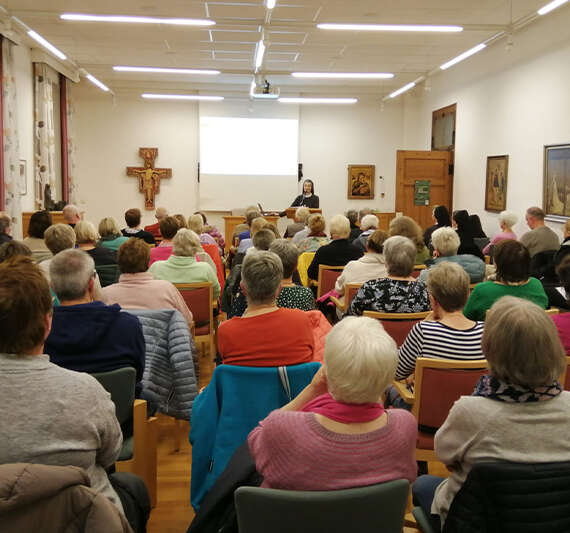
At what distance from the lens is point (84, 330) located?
8.46 ft

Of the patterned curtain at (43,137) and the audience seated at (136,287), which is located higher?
the patterned curtain at (43,137)

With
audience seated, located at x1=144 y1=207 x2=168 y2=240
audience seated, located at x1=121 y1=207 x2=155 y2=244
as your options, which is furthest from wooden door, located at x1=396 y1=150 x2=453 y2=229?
audience seated, located at x1=121 y1=207 x2=155 y2=244

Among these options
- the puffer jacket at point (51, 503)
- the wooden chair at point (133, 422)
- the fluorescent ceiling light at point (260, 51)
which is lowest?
the wooden chair at point (133, 422)

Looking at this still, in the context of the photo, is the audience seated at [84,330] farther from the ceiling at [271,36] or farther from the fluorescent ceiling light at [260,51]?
the fluorescent ceiling light at [260,51]

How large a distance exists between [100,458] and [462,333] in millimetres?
1671

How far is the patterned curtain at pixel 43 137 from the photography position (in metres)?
11.5

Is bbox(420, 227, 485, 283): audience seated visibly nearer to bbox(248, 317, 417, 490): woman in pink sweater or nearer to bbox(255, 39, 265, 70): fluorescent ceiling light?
bbox(248, 317, 417, 490): woman in pink sweater

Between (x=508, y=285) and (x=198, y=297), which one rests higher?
(x=508, y=285)

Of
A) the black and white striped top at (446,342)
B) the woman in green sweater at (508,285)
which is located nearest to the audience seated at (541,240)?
the woman in green sweater at (508,285)

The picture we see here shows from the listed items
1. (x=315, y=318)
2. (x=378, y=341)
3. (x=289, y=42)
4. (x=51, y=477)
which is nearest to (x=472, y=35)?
Answer: (x=289, y=42)

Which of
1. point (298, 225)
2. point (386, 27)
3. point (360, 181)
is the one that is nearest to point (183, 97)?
point (360, 181)

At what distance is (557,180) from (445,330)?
6.61m

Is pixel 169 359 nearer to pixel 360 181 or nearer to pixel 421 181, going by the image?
pixel 421 181

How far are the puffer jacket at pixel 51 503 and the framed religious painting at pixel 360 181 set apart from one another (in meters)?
14.8
